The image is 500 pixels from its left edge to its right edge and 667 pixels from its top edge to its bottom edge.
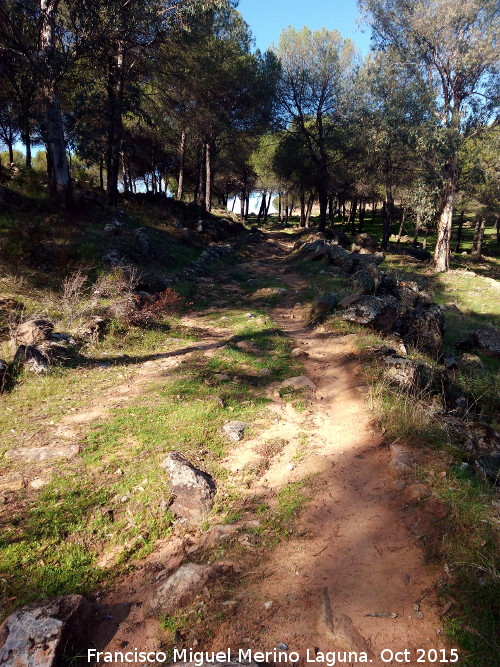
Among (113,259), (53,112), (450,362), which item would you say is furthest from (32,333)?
(53,112)

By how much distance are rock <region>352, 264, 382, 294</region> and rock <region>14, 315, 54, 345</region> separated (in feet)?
32.4

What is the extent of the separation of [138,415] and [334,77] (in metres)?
32.6

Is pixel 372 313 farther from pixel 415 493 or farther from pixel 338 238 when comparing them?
pixel 338 238

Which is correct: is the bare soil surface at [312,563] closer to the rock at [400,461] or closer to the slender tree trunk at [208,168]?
the rock at [400,461]

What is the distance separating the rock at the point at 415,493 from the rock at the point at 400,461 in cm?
29

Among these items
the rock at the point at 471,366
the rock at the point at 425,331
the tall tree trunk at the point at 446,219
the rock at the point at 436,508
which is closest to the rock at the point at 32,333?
the rock at the point at 436,508

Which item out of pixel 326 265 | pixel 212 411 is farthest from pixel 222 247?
pixel 212 411

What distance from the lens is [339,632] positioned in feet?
9.48

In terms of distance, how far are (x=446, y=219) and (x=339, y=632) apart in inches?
1064

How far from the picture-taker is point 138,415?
6215 millimetres

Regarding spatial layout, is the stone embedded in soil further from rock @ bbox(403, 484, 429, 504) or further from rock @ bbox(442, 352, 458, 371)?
rock @ bbox(403, 484, 429, 504)

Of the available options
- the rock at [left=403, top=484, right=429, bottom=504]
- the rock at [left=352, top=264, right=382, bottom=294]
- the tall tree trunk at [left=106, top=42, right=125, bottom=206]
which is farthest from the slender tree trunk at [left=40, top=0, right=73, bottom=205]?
the rock at [left=403, top=484, right=429, bottom=504]

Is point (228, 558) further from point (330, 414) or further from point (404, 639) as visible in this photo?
point (330, 414)

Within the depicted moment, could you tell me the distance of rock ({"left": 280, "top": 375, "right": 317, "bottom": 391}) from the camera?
735 centimetres
